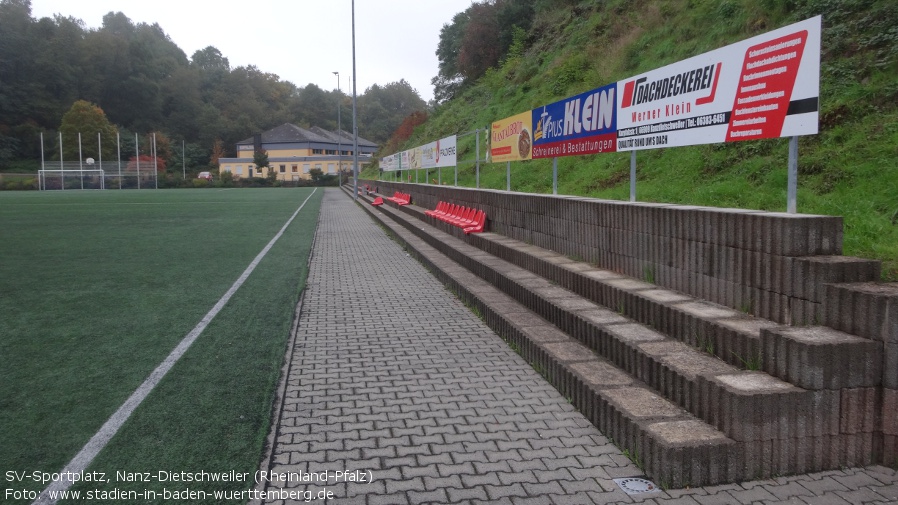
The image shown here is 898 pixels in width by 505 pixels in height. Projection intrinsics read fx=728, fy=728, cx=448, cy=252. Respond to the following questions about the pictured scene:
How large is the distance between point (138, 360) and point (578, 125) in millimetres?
5770

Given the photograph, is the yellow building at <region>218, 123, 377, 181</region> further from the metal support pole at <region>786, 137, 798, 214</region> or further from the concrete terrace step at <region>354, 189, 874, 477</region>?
the metal support pole at <region>786, 137, 798, 214</region>

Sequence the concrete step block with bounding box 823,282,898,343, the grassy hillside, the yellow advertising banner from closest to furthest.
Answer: the concrete step block with bounding box 823,282,898,343 → the grassy hillside → the yellow advertising banner

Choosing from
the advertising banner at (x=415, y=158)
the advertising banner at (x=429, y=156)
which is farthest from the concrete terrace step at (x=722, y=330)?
the advertising banner at (x=415, y=158)

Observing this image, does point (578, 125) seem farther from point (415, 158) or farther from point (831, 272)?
point (415, 158)

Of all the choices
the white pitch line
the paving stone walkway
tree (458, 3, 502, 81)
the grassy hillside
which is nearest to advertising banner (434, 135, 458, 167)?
the grassy hillside

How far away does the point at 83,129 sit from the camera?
310ft

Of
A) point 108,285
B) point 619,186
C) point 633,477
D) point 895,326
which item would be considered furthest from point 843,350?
point 108,285

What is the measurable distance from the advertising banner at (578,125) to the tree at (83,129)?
95.5 m

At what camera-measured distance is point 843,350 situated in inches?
144

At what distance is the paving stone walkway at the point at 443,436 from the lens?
143 inches

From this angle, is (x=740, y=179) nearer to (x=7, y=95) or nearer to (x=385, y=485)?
(x=385, y=485)

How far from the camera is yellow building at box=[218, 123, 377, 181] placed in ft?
364

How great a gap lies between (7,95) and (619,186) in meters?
105

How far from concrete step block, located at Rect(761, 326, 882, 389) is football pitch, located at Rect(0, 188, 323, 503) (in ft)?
9.53
